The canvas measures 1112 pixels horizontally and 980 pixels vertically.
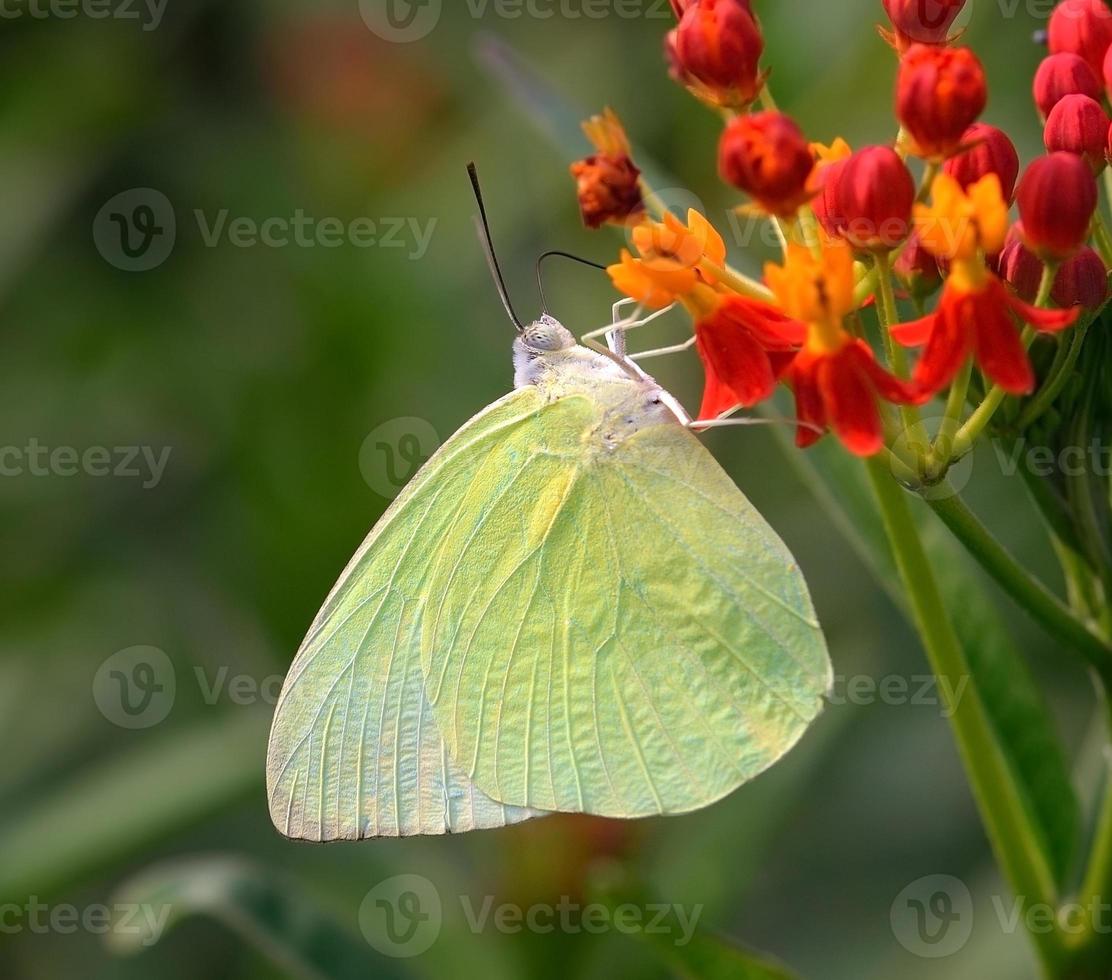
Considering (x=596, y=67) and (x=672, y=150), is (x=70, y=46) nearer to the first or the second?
(x=596, y=67)

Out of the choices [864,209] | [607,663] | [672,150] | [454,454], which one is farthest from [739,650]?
[672,150]
